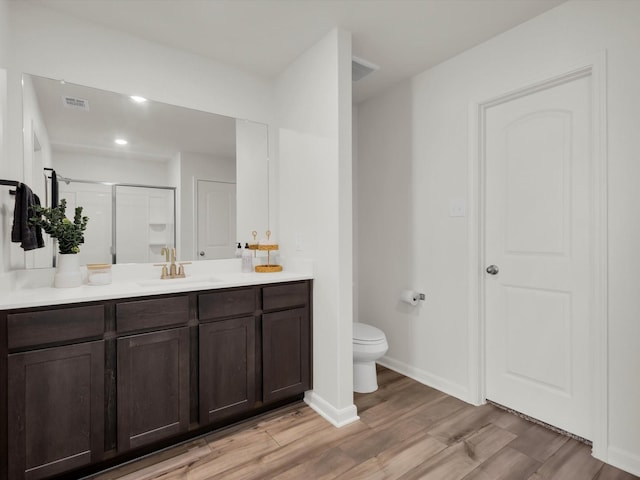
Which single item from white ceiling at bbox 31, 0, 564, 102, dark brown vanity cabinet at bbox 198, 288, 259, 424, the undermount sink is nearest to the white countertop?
the undermount sink

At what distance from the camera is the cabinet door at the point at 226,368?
6.37ft

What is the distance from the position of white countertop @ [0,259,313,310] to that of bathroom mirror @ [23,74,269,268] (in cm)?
7

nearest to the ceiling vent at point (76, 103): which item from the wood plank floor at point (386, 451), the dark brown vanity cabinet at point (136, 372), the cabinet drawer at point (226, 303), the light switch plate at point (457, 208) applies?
Result: the dark brown vanity cabinet at point (136, 372)

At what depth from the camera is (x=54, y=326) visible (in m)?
1.52

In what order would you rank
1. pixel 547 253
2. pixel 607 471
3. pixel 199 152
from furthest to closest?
1. pixel 199 152
2. pixel 547 253
3. pixel 607 471

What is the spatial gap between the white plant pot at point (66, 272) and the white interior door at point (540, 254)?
2538 millimetres

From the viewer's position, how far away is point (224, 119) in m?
2.56

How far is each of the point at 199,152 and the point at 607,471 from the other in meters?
3.01

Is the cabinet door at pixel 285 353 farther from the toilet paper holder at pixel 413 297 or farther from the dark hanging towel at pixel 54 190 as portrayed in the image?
the dark hanging towel at pixel 54 190

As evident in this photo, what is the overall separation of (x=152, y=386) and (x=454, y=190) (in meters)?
2.28

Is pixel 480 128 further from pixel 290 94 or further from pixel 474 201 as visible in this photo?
pixel 290 94

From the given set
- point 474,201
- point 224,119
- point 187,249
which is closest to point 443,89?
point 474,201

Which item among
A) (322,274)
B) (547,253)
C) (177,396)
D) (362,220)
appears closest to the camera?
(177,396)

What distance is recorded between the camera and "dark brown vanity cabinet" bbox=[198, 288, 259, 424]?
1.94 meters
